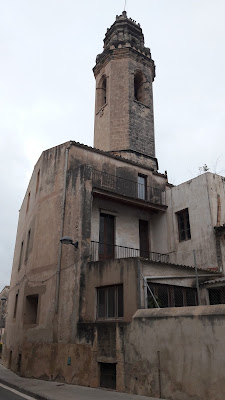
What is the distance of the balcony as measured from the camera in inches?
618

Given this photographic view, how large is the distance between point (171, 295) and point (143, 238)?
5525mm

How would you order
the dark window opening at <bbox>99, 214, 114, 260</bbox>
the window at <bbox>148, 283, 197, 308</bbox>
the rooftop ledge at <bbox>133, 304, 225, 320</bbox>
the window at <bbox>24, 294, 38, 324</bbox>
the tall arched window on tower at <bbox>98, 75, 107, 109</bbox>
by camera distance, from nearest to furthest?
the rooftop ledge at <bbox>133, 304, 225, 320</bbox> < the window at <bbox>148, 283, 197, 308</bbox> < the window at <bbox>24, 294, 38, 324</bbox> < the dark window opening at <bbox>99, 214, 114, 260</bbox> < the tall arched window on tower at <bbox>98, 75, 107, 109</bbox>

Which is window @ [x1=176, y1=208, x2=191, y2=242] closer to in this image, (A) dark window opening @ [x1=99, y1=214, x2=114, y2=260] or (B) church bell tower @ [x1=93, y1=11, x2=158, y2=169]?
(A) dark window opening @ [x1=99, y1=214, x2=114, y2=260]

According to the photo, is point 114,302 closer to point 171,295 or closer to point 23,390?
point 171,295

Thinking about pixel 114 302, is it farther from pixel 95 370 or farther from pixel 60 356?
pixel 60 356

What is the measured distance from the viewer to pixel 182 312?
894cm

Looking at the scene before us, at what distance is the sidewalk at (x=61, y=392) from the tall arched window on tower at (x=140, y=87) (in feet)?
62.5

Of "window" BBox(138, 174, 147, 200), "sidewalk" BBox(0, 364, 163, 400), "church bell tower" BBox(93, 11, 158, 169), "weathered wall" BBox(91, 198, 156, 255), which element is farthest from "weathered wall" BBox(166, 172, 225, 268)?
"sidewalk" BBox(0, 364, 163, 400)

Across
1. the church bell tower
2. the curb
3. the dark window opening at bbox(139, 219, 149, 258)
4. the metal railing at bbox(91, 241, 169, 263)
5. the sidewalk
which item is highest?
the church bell tower

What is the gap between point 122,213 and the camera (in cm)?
1702

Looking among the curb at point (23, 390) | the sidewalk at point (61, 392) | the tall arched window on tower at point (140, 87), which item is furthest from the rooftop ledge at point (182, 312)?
the tall arched window on tower at point (140, 87)

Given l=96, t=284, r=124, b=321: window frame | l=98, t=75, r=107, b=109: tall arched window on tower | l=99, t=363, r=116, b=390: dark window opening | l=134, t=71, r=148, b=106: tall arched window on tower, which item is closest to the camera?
l=99, t=363, r=116, b=390: dark window opening

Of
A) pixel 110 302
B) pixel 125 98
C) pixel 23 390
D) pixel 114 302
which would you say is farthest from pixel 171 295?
pixel 125 98

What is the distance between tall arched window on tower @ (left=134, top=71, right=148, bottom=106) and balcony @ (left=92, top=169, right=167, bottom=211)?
8.86 meters
